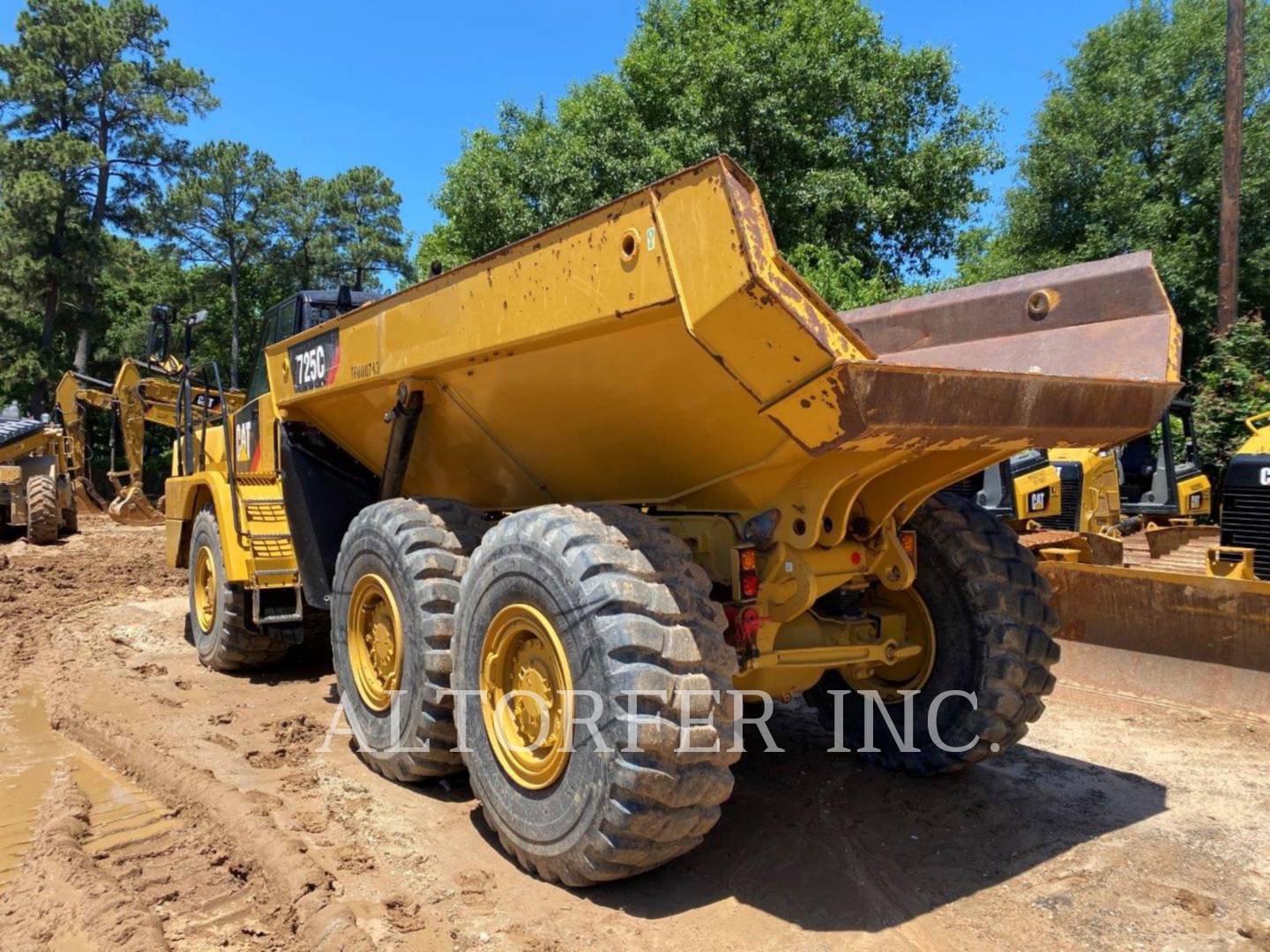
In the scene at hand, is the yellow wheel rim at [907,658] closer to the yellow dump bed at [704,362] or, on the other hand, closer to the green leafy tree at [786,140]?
the yellow dump bed at [704,362]

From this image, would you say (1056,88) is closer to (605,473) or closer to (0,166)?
(605,473)

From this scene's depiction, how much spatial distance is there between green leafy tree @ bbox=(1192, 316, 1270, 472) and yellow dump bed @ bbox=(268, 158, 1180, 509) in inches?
422

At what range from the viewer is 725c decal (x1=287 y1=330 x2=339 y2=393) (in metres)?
4.75

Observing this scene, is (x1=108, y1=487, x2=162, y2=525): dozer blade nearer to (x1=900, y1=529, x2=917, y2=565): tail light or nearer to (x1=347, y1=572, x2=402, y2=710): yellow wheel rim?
(x1=347, y1=572, x2=402, y2=710): yellow wheel rim

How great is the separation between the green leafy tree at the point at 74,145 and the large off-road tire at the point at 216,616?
25100 mm

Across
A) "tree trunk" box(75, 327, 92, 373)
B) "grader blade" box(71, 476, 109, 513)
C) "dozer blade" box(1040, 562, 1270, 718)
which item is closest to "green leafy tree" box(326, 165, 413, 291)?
"tree trunk" box(75, 327, 92, 373)

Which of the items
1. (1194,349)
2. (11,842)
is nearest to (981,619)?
(11,842)

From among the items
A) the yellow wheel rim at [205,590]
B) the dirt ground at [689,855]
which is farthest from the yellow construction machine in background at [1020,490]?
the yellow wheel rim at [205,590]

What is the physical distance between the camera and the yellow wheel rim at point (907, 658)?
4285 mm

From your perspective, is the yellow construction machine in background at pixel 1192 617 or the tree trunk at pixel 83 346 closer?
the yellow construction machine in background at pixel 1192 617

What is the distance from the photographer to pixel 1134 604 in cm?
588

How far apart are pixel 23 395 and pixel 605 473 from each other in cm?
3054

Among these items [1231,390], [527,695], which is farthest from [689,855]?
[1231,390]

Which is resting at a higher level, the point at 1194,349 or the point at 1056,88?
the point at 1056,88
